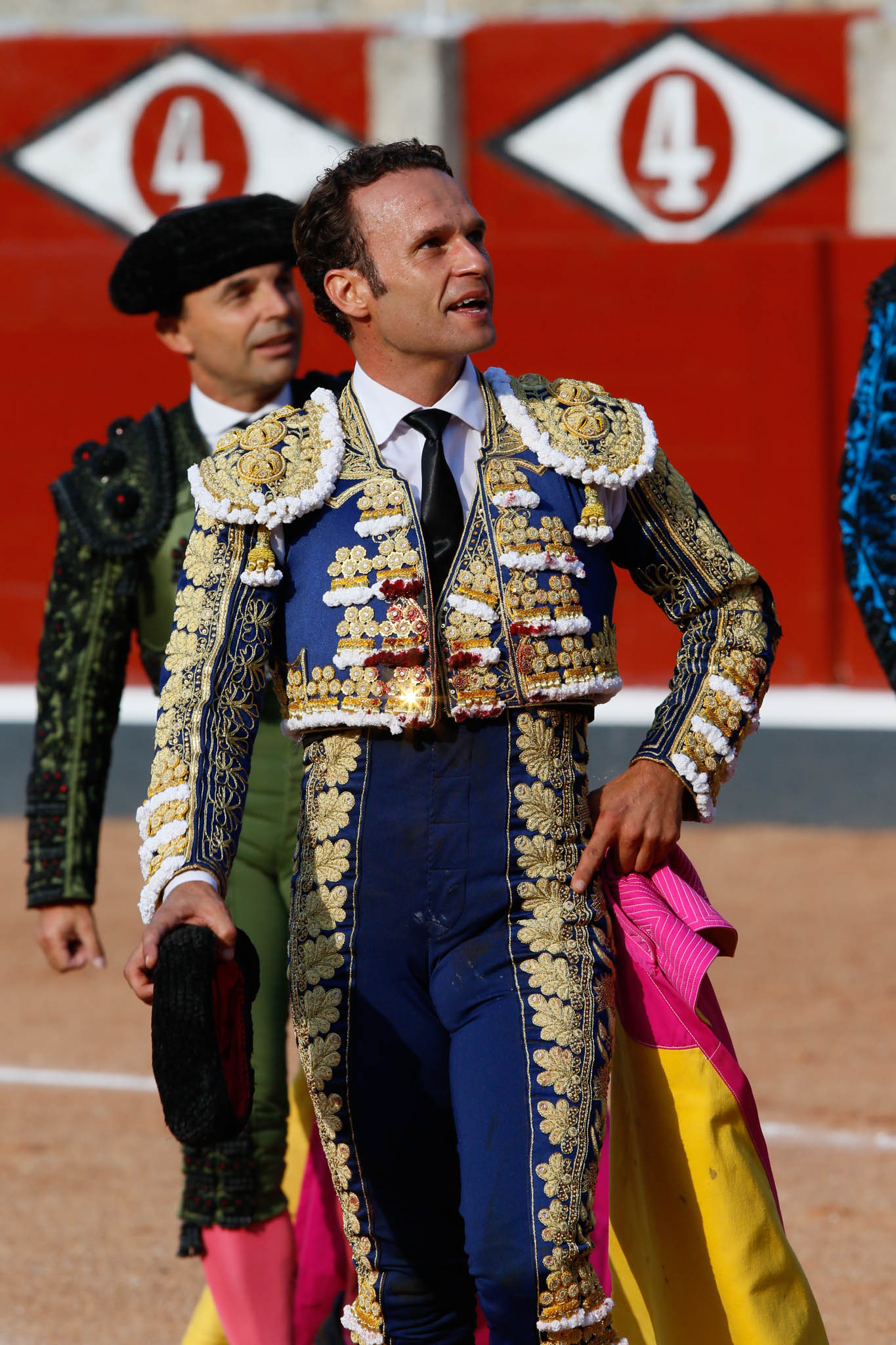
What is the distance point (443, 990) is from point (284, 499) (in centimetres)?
60

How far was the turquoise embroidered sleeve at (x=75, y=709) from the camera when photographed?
3.35 metres

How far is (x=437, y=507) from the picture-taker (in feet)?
8.14

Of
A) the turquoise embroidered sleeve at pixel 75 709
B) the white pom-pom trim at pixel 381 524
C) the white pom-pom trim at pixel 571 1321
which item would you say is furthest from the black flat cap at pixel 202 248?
the white pom-pom trim at pixel 571 1321

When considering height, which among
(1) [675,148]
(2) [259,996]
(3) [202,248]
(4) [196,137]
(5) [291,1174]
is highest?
(4) [196,137]

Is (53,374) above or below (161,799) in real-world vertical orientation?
above

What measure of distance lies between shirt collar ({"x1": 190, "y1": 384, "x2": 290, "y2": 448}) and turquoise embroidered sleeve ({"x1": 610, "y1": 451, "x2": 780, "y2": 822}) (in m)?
1.07

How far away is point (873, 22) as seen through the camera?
34.6 feet

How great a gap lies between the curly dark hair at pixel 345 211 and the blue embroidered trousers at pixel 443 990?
569mm

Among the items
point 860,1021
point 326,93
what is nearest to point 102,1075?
point 860,1021

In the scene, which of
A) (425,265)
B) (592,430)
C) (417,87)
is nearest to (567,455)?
(592,430)

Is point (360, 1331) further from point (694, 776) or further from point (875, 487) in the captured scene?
point (875, 487)

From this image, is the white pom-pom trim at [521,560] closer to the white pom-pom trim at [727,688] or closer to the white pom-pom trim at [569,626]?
the white pom-pom trim at [569,626]

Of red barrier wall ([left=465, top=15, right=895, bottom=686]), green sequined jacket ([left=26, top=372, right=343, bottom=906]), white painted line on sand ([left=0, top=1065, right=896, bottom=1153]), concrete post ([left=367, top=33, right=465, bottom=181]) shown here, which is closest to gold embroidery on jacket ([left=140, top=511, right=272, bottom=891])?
green sequined jacket ([left=26, top=372, right=343, bottom=906])

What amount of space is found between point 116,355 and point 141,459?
235 inches
